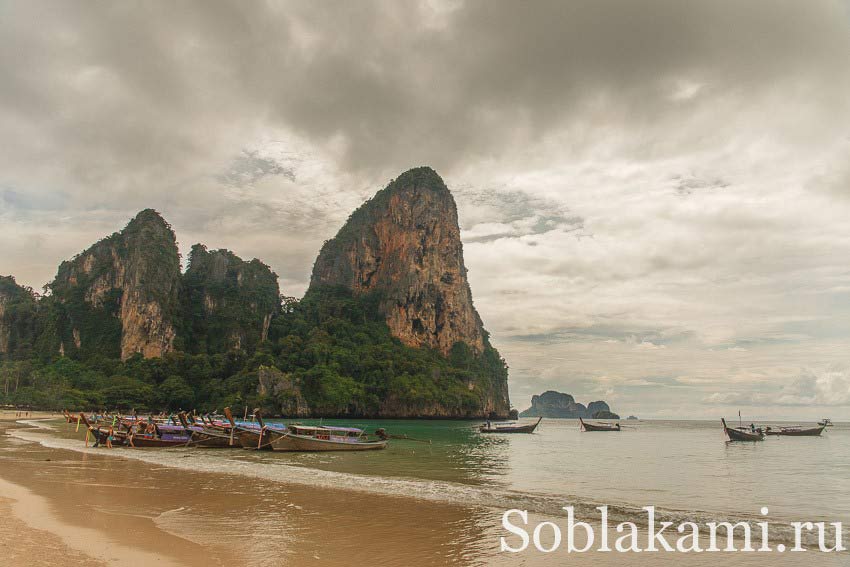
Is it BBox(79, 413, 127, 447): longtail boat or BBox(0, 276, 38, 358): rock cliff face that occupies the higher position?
BBox(0, 276, 38, 358): rock cliff face

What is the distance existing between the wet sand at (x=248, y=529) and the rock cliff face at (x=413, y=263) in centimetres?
9184

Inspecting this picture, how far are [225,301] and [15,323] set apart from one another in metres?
35.2

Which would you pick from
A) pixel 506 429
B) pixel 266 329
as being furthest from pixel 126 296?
pixel 506 429

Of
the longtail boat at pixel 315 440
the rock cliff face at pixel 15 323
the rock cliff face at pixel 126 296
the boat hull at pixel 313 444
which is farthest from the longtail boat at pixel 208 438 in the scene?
the rock cliff face at pixel 15 323

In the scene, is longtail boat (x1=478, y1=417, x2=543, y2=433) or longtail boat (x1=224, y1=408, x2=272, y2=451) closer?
longtail boat (x1=224, y1=408, x2=272, y2=451)

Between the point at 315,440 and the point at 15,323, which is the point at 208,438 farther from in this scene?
the point at 15,323

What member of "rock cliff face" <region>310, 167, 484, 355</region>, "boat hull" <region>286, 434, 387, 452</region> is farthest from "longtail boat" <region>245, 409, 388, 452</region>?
"rock cliff face" <region>310, 167, 484, 355</region>

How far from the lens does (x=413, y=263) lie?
109500mm

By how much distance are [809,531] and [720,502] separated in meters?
3.80

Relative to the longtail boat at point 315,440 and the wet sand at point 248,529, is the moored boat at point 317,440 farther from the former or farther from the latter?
the wet sand at point 248,529

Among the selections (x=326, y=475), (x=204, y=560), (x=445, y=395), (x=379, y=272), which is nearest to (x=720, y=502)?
(x=326, y=475)

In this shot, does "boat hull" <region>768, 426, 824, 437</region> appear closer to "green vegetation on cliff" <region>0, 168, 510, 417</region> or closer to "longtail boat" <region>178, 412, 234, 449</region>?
"green vegetation on cliff" <region>0, 168, 510, 417</region>

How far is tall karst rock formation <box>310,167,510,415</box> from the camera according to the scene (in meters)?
108

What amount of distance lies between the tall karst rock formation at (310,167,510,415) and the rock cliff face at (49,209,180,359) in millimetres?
37974
